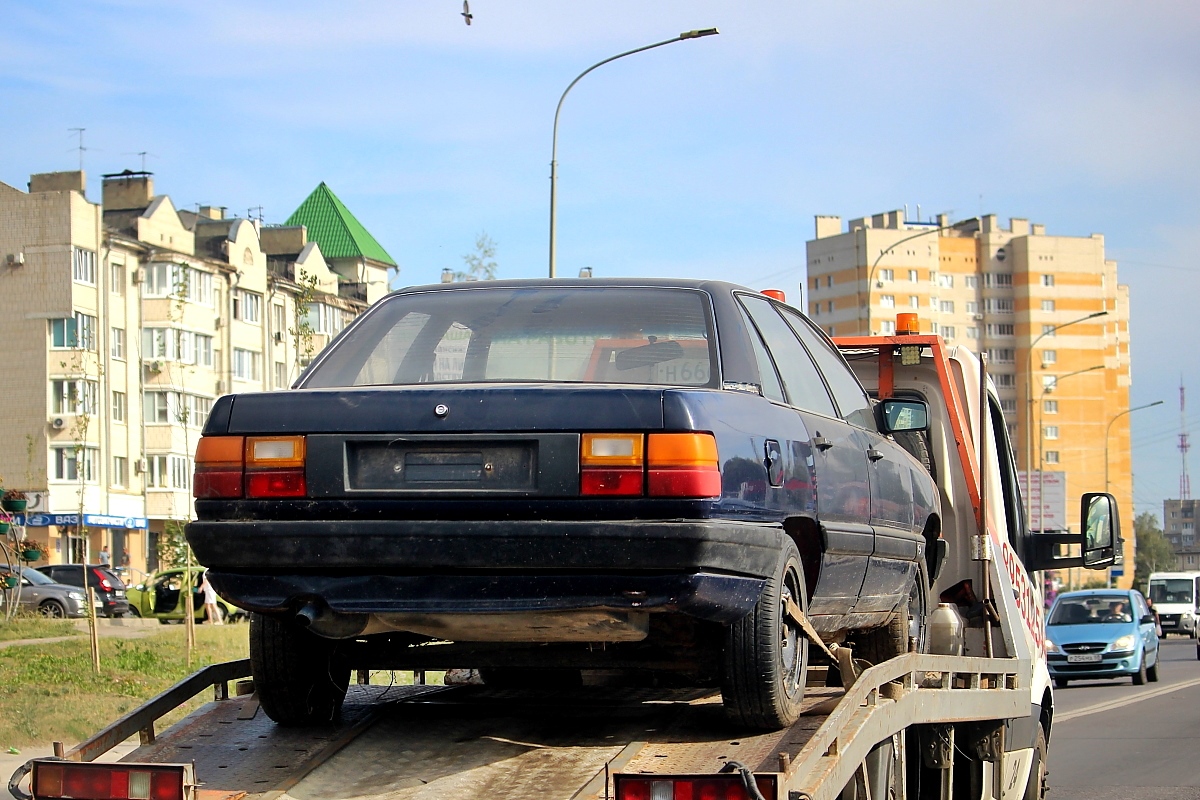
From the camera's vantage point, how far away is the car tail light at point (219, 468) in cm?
423

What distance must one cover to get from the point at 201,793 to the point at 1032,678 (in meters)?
4.70

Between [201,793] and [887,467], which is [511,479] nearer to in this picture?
[201,793]

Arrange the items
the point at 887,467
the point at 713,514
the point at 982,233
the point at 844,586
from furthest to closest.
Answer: the point at 982,233 < the point at 887,467 < the point at 844,586 < the point at 713,514

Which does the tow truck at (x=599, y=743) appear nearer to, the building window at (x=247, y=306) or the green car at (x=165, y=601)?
the green car at (x=165, y=601)

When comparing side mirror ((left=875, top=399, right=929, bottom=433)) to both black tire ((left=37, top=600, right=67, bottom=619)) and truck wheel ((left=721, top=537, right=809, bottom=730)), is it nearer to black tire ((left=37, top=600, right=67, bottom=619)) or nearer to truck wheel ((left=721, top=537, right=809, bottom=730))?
truck wheel ((left=721, top=537, right=809, bottom=730))

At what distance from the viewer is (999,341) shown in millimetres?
131125

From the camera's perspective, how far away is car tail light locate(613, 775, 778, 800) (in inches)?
148

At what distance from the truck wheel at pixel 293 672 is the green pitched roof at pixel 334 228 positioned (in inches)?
3249

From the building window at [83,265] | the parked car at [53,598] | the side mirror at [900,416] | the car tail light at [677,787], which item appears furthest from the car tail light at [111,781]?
the building window at [83,265]

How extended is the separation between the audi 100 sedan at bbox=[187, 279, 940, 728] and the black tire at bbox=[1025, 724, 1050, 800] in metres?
3.47

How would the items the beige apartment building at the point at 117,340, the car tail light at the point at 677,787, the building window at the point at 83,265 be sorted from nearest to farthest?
the car tail light at the point at 677,787 < the beige apartment building at the point at 117,340 < the building window at the point at 83,265

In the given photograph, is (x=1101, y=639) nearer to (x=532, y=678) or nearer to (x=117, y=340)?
(x=532, y=678)

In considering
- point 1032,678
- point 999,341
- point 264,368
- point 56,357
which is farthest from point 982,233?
point 1032,678

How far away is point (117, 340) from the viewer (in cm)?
5997
